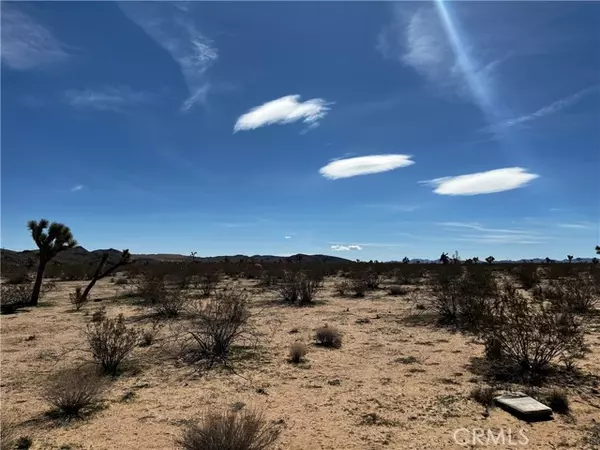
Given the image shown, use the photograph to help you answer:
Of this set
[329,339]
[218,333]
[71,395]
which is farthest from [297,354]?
[71,395]

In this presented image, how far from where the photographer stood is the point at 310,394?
7336 millimetres

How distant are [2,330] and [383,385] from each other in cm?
1194

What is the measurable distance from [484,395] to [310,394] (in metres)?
2.69

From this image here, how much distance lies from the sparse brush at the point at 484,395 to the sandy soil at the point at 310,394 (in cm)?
15

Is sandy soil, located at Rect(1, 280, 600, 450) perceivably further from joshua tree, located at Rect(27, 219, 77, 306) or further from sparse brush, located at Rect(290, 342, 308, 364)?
joshua tree, located at Rect(27, 219, 77, 306)

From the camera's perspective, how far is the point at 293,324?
13758 mm

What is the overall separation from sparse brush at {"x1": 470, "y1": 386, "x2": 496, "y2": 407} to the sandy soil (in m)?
0.15

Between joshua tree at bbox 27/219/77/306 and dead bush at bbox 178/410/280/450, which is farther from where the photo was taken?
joshua tree at bbox 27/219/77/306

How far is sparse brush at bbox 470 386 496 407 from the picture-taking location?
21.4ft

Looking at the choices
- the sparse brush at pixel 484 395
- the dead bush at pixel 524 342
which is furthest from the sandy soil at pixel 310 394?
the dead bush at pixel 524 342

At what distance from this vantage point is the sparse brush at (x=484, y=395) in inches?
257

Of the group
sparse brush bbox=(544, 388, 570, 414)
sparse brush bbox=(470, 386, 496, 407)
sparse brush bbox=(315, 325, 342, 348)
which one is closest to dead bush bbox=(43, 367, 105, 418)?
sparse brush bbox=(315, 325, 342, 348)

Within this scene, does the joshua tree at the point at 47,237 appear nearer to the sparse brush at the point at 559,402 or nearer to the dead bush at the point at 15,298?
the dead bush at the point at 15,298

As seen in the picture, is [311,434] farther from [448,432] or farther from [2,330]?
[2,330]
